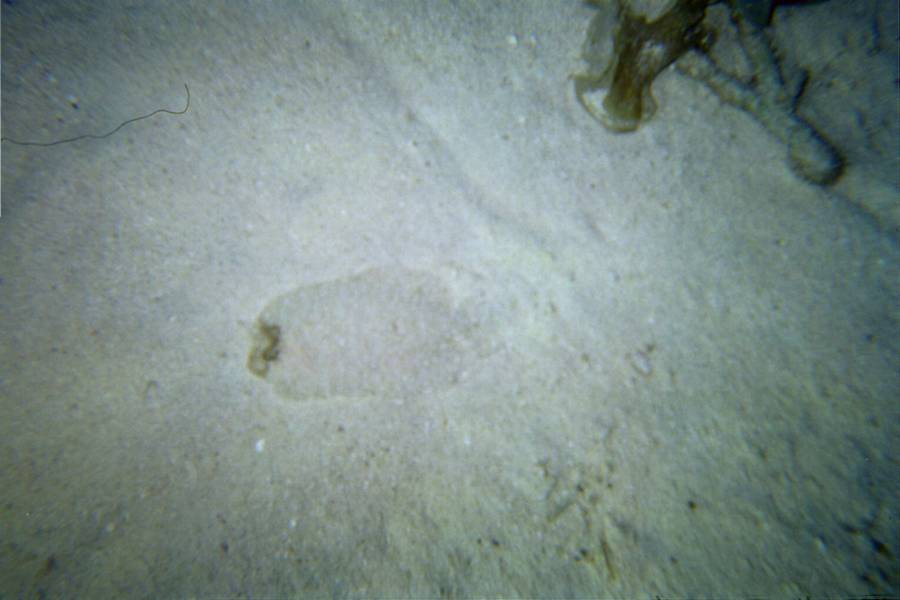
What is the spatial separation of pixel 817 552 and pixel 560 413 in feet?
4.02

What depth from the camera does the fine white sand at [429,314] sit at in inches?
67.5

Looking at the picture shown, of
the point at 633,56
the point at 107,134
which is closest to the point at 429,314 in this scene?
the point at 633,56

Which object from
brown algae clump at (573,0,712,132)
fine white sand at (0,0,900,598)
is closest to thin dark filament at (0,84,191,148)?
fine white sand at (0,0,900,598)

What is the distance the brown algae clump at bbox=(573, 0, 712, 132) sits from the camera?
6.48 feet

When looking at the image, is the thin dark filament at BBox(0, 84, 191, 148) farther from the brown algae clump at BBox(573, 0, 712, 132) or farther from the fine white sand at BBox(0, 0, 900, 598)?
the brown algae clump at BBox(573, 0, 712, 132)

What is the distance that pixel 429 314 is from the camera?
195 cm

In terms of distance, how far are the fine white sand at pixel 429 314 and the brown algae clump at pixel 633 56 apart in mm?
94

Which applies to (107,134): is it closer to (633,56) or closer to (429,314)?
(429,314)

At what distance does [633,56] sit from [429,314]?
1.76m

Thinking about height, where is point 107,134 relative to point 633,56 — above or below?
below

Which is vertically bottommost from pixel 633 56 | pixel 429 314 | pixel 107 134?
pixel 107 134

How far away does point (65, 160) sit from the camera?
1.92 meters

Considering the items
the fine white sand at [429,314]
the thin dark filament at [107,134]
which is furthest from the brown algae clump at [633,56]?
the thin dark filament at [107,134]

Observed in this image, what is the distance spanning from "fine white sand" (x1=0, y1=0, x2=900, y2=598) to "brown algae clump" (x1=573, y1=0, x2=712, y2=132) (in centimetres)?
9
